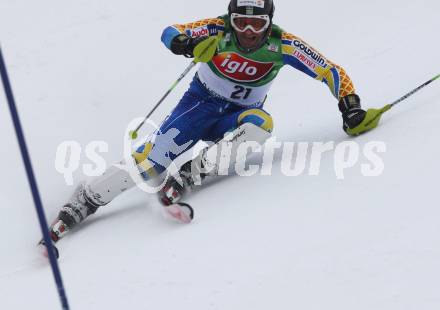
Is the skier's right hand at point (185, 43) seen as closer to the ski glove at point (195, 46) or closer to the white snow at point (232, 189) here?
the ski glove at point (195, 46)

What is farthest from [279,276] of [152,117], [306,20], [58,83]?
[306,20]

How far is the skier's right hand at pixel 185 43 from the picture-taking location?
4.05 m

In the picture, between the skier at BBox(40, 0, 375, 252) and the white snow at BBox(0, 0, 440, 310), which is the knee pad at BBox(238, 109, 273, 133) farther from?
the white snow at BBox(0, 0, 440, 310)

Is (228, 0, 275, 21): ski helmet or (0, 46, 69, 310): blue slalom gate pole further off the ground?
(0, 46, 69, 310): blue slalom gate pole

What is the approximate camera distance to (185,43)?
4.06 m

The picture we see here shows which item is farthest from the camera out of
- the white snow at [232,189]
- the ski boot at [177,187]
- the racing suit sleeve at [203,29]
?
the racing suit sleeve at [203,29]

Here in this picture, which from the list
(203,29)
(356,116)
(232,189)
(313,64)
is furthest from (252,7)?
(232,189)

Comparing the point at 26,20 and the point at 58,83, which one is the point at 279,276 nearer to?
the point at 58,83

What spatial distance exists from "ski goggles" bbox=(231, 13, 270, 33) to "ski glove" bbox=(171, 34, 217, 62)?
0.18 m

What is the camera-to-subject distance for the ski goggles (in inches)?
156

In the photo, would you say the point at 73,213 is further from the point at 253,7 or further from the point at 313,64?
the point at 313,64

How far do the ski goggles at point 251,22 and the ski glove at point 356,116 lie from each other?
672 mm

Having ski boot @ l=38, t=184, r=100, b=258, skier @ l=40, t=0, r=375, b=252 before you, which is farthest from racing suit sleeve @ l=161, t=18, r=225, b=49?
ski boot @ l=38, t=184, r=100, b=258

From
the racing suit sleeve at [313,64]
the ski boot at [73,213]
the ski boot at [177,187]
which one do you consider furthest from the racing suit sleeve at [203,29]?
the ski boot at [73,213]
